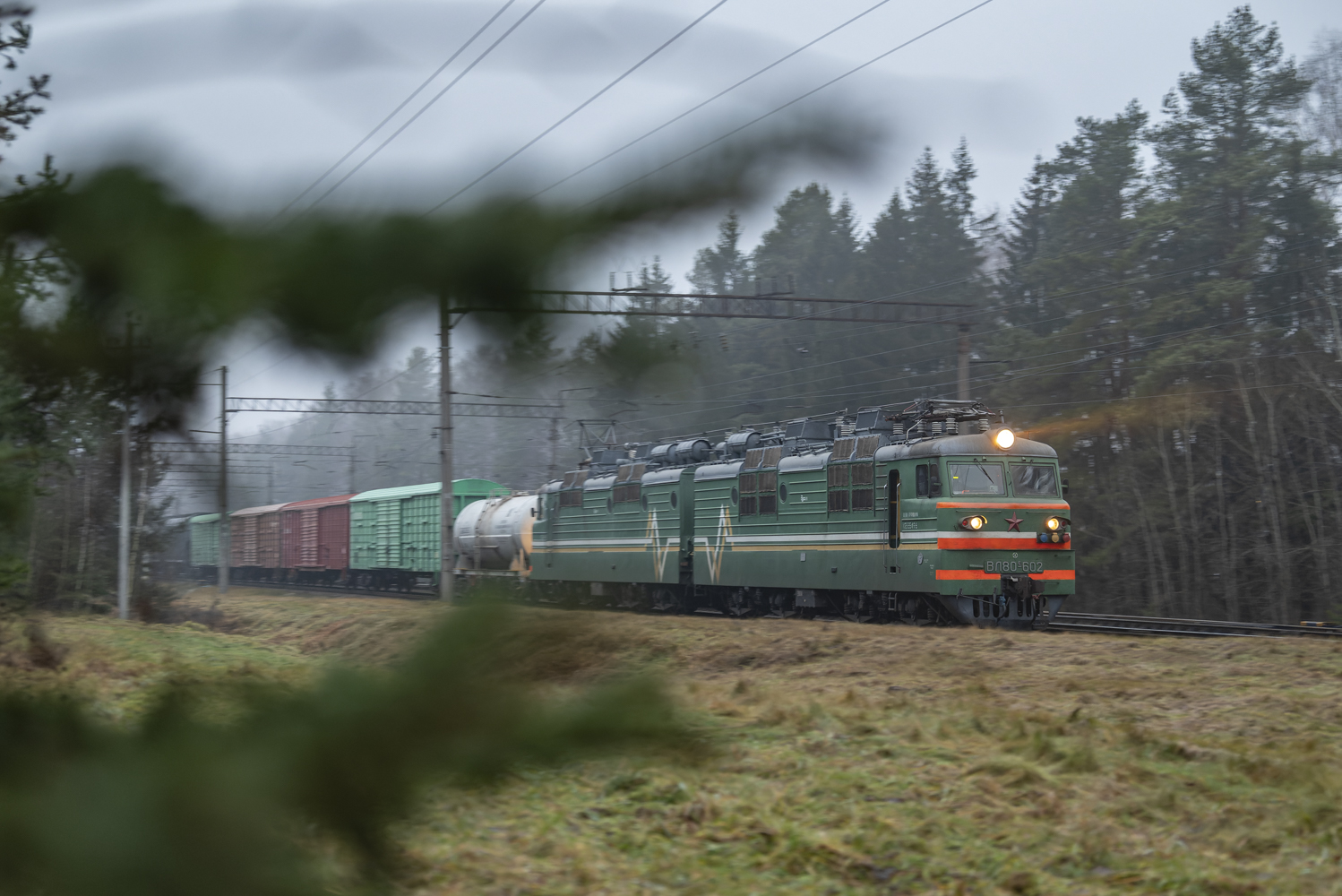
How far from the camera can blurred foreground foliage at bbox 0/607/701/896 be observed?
1206 millimetres

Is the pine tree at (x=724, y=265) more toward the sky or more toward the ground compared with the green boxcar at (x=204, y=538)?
more toward the sky

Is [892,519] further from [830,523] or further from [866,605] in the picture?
[866,605]

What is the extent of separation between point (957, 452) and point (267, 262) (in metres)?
17.2

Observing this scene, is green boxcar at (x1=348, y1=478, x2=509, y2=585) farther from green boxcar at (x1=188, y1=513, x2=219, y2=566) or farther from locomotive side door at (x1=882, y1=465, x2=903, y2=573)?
green boxcar at (x1=188, y1=513, x2=219, y2=566)

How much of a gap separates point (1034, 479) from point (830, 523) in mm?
3306

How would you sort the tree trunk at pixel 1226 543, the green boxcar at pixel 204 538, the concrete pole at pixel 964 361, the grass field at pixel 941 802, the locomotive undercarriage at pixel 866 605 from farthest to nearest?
the tree trunk at pixel 1226 543
the concrete pole at pixel 964 361
the locomotive undercarriage at pixel 866 605
the grass field at pixel 941 802
the green boxcar at pixel 204 538

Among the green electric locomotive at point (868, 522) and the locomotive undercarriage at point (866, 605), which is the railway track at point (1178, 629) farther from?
the green electric locomotive at point (868, 522)

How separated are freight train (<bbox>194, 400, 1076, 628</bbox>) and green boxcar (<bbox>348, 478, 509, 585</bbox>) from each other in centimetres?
439

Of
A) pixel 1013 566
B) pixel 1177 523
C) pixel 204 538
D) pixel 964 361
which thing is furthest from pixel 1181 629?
pixel 1177 523

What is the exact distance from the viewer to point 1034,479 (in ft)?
61.5

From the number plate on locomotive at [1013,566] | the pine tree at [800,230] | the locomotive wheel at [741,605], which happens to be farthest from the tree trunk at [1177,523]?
the pine tree at [800,230]

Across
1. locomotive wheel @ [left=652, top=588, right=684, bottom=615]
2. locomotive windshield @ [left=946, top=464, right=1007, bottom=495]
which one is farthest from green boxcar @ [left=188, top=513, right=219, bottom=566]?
locomotive wheel @ [left=652, top=588, right=684, bottom=615]

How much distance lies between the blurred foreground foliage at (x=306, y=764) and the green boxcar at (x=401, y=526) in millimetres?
29529

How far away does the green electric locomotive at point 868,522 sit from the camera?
58.7ft
